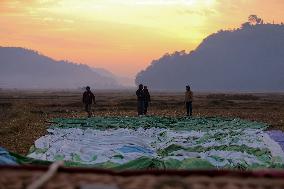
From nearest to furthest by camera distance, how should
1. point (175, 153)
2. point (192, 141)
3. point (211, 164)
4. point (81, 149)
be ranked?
point (211, 164) → point (175, 153) → point (81, 149) → point (192, 141)

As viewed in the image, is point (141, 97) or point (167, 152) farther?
point (141, 97)

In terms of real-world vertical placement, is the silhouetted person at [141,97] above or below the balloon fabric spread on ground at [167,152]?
above

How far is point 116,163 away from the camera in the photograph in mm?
9586

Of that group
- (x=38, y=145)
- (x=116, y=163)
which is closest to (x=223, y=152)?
(x=116, y=163)

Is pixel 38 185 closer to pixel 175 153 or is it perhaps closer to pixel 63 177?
pixel 63 177

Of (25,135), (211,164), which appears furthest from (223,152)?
(25,135)

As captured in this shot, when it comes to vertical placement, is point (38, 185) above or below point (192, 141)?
above

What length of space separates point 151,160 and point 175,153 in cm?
175

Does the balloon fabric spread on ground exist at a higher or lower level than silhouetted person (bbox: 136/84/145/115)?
lower

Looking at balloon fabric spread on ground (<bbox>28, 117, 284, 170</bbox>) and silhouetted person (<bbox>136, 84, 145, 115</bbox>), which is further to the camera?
silhouetted person (<bbox>136, 84, 145, 115</bbox>)

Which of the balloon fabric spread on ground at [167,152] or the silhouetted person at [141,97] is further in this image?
the silhouetted person at [141,97]

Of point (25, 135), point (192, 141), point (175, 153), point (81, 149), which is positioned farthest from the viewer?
point (25, 135)

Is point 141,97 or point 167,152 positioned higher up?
point 141,97

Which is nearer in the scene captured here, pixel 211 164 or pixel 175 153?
pixel 211 164
